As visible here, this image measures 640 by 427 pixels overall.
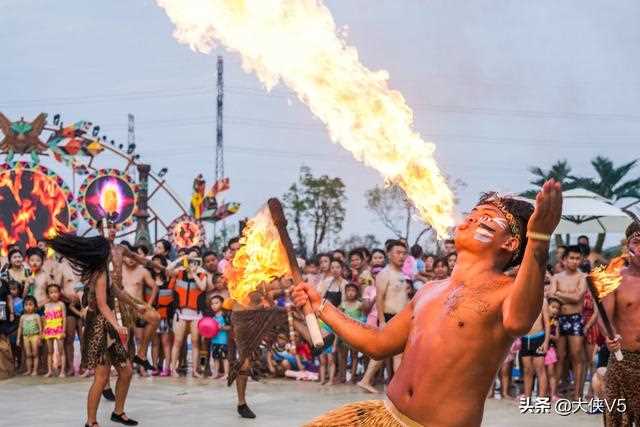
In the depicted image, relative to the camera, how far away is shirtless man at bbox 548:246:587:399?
10.3 m

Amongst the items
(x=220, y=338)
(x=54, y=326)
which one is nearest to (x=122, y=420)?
(x=220, y=338)

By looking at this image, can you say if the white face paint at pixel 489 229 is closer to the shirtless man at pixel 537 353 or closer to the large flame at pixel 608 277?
the large flame at pixel 608 277

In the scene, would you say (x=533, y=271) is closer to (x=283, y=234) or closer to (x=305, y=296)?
(x=305, y=296)

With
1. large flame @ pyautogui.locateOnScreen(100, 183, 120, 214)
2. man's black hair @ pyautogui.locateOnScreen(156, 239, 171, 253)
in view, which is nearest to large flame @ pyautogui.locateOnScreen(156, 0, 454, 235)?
man's black hair @ pyautogui.locateOnScreen(156, 239, 171, 253)

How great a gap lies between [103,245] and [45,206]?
73.5ft

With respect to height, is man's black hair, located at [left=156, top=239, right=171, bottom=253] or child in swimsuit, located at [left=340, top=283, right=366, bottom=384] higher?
man's black hair, located at [left=156, top=239, right=171, bottom=253]

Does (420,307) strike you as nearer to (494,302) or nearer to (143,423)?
(494,302)

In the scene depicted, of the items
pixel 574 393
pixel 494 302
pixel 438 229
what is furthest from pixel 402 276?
pixel 494 302

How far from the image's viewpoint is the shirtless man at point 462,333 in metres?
3.43

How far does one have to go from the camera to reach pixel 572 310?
10328 mm

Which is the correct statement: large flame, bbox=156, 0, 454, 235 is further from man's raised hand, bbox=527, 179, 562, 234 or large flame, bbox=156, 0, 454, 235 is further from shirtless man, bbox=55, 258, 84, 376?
shirtless man, bbox=55, 258, 84, 376

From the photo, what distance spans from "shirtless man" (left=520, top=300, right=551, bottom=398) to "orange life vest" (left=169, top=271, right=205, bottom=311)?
4.31m

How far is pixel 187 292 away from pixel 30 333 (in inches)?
86.5

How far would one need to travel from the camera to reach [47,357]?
12695 millimetres
